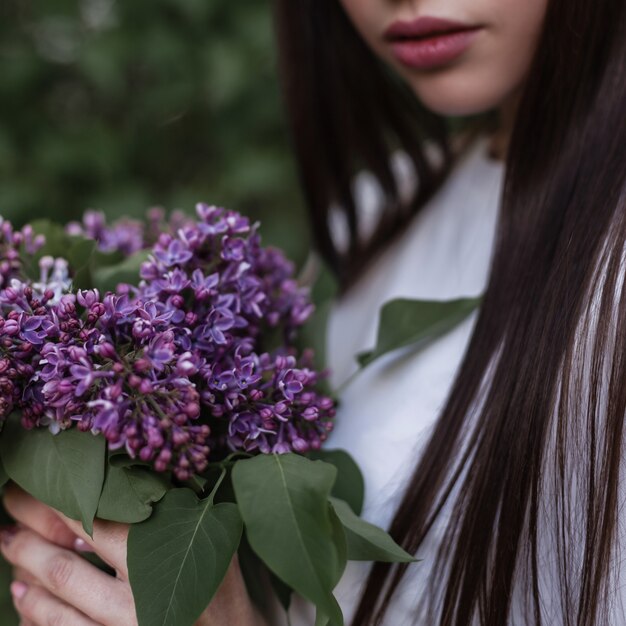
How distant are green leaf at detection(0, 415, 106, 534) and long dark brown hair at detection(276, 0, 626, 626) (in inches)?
10.8

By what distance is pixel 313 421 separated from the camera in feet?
2.13

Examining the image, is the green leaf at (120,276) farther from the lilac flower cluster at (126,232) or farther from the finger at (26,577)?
the finger at (26,577)

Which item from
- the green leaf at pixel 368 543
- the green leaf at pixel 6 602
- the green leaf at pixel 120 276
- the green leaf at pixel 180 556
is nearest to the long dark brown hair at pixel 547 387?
the green leaf at pixel 368 543

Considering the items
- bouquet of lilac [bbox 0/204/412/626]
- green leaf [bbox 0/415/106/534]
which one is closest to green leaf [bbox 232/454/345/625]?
bouquet of lilac [bbox 0/204/412/626]

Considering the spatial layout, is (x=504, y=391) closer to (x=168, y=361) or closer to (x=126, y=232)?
(x=168, y=361)

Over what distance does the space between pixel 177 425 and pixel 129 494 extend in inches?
3.5

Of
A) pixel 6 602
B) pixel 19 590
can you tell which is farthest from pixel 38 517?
pixel 6 602

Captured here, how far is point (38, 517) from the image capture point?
74 centimetres

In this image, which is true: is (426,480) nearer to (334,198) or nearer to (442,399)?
(442,399)

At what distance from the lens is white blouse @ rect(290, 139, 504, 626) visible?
76 cm

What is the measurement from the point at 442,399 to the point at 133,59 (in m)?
1.08

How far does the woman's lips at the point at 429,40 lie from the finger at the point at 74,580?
0.62 m

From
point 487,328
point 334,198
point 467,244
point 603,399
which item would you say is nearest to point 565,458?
point 603,399

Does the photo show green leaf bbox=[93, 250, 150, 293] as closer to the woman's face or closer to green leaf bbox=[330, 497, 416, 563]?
green leaf bbox=[330, 497, 416, 563]
